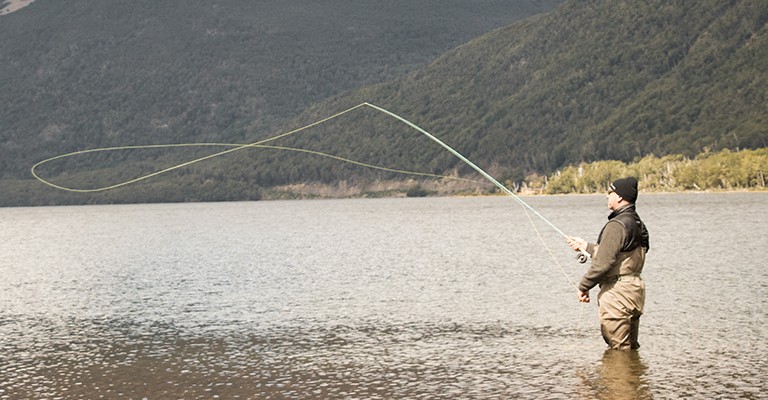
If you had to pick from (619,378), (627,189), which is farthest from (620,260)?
(619,378)

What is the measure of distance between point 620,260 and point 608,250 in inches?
12.3

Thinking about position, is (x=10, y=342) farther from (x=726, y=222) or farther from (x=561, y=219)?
(x=561, y=219)

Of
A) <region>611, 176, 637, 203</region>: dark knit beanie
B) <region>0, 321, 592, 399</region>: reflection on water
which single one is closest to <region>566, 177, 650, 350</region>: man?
<region>611, 176, 637, 203</region>: dark knit beanie

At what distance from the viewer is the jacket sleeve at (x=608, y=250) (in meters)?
15.6

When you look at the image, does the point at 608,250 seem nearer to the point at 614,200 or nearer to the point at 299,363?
the point at 614,200

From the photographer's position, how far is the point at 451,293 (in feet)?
98.1

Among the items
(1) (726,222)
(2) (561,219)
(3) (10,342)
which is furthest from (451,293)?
(2) (561,219)

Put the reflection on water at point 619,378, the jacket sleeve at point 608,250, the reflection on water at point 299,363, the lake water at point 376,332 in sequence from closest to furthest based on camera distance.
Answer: the reflection on water at point 619,378 < the reflection on water at point 299,363 < the lake water at point 376,332 < the jacket sleeve at point 608,250

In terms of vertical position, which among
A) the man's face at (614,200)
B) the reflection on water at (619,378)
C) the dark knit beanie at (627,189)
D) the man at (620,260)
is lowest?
the reflection on water at (619,378)

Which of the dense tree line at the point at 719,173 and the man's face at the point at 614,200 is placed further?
the dense tree line at the point at 719,173

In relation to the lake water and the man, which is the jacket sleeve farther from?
the lake water

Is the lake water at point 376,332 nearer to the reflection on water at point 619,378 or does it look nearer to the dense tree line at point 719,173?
the reflection on water at point 619,378

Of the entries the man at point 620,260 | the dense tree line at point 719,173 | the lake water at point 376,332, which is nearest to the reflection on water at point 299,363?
the lake water at point 376,332

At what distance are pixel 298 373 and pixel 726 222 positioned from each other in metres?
67.1
